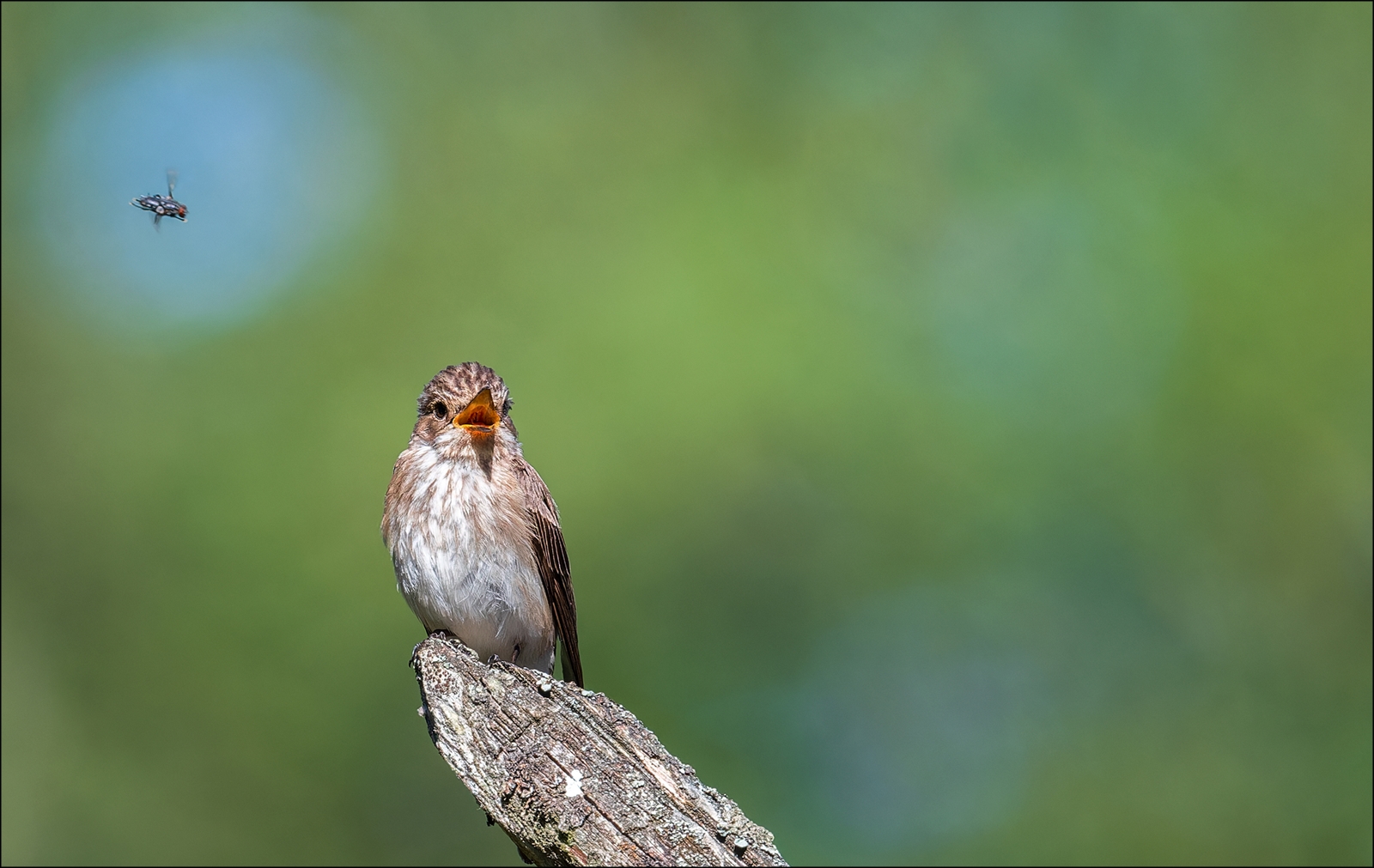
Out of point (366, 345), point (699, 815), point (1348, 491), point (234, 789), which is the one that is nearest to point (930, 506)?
point (1348, 491)

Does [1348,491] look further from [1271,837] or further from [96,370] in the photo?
[96,370]

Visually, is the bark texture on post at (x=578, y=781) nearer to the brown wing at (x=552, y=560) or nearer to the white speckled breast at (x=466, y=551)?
the white speckled breast at (x=466, y=551)

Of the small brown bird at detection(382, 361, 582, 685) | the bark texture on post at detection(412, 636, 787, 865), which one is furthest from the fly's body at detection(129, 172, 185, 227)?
the bark texture on post at detection(412, 636, 787, 865)

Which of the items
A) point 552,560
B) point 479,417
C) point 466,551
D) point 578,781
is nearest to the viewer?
point 578,781

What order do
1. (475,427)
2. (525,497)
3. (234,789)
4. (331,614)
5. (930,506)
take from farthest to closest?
(930,506), (234,789), (331,614), (525,497), (475,427)

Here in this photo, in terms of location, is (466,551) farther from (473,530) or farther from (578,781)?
(578,781)

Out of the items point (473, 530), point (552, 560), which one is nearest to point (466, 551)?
point (473, 530)

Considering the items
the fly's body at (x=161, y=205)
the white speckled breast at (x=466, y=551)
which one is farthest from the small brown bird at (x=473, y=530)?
the fly's body at (x=161, y=205)
